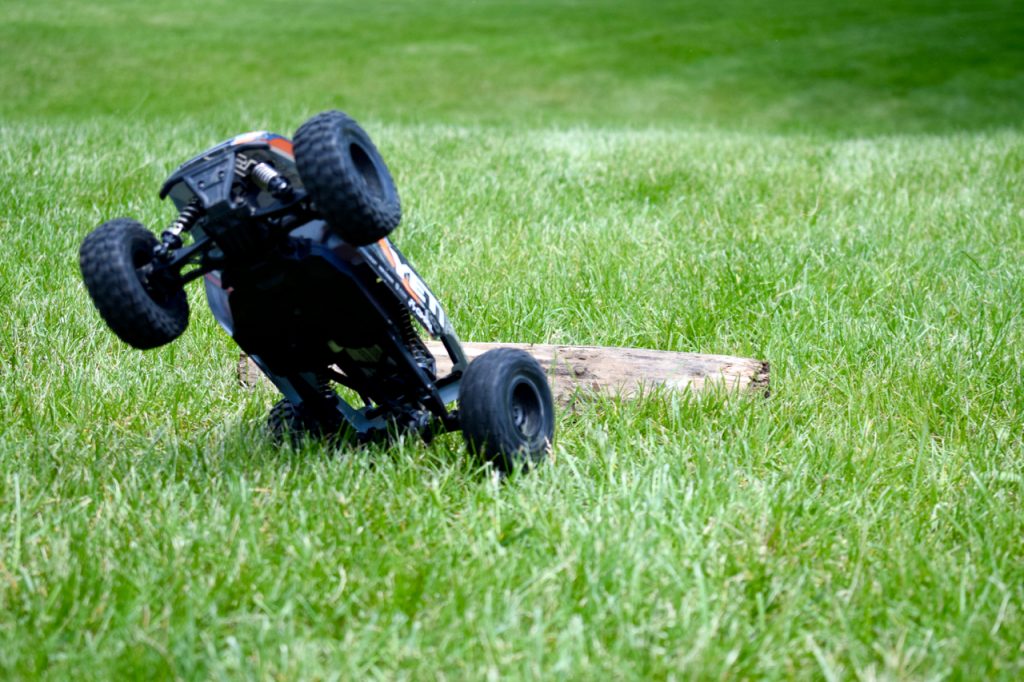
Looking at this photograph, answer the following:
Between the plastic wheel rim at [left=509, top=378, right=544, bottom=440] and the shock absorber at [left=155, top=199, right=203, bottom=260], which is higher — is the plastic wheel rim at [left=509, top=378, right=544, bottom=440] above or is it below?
below

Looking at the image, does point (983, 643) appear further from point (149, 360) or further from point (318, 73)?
point (318, 73)

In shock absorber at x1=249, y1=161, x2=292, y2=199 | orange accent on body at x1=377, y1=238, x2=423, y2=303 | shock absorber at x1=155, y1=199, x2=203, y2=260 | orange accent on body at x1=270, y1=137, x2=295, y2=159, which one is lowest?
orange accent on body at x1=377, y1=238, x2=423, y2=303

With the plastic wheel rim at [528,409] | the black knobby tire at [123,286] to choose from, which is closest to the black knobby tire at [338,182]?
the black knobby tire at [123,286]

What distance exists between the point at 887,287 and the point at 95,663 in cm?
403

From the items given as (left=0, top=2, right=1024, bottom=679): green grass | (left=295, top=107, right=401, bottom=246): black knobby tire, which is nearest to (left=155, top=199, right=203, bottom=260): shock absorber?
(left=295, top=107, right=401, bottom=246): black knobby tire

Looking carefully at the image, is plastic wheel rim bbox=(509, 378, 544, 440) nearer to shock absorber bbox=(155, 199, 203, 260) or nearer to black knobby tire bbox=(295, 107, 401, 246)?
black knobby tire bbox=(295, 107, 401, 246)

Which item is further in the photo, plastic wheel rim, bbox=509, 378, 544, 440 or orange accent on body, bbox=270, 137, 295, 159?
plastic wheel rim, bbox=509, 378, 544, 440

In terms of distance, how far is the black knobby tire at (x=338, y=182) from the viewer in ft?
7.69

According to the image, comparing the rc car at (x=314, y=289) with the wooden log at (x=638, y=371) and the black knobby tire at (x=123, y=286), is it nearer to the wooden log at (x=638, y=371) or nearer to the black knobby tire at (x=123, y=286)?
the black knobby tire at (x=123, y=286)

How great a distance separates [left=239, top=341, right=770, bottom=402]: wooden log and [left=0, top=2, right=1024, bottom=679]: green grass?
11 cm

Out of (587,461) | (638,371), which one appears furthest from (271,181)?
(638,371)

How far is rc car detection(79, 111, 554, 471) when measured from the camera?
2.43m

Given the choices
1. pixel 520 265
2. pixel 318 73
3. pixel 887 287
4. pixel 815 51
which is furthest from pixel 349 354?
pixel 815 51

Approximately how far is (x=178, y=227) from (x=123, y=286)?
22cm
